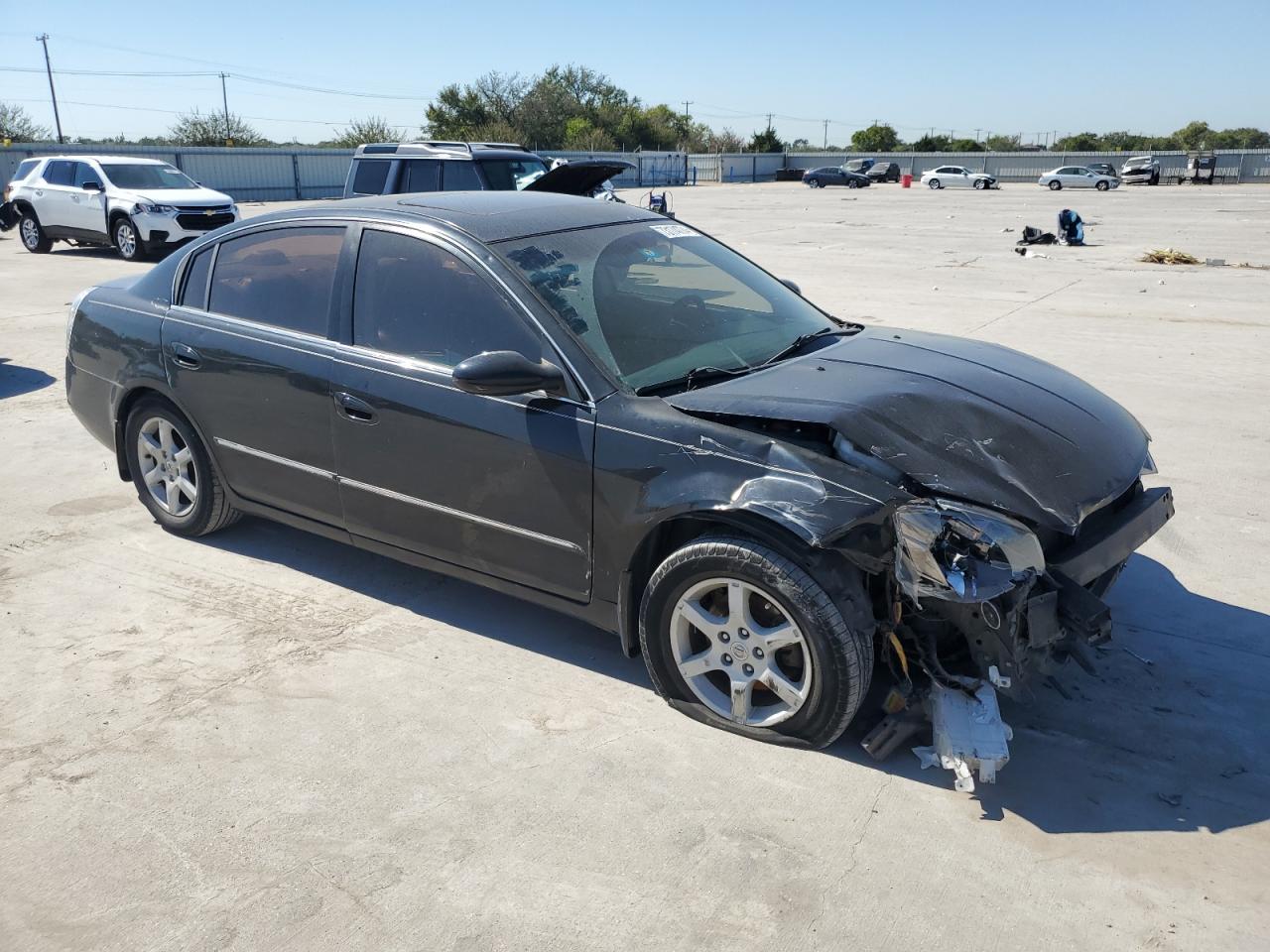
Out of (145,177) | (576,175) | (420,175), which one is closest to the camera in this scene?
(576,175)

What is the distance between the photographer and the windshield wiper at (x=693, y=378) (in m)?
3.67

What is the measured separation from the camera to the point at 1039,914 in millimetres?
2662

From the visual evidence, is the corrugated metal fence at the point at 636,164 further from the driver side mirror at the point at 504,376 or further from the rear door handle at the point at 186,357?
the driver side mirror at the point at 504,376

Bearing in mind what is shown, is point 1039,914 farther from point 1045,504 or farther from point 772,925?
point 1045,504

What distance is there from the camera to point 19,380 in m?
8.75

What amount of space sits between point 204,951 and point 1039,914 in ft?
7.10

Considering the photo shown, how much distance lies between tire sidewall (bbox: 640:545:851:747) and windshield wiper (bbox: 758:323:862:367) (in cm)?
104

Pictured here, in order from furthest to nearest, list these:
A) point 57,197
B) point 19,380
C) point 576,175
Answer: point 57,197, point 19,380, point 576,175

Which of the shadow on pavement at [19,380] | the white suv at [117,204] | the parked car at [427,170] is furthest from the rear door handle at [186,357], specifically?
the white suv at [117,204]

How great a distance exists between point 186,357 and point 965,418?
11.6ft

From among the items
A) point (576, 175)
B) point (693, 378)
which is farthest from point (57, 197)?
point (693, 378)

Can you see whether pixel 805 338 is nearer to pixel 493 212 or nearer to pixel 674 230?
pixel 674 230

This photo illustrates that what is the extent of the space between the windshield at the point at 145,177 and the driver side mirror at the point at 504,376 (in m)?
16.7

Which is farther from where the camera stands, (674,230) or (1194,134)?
(1194,134)
